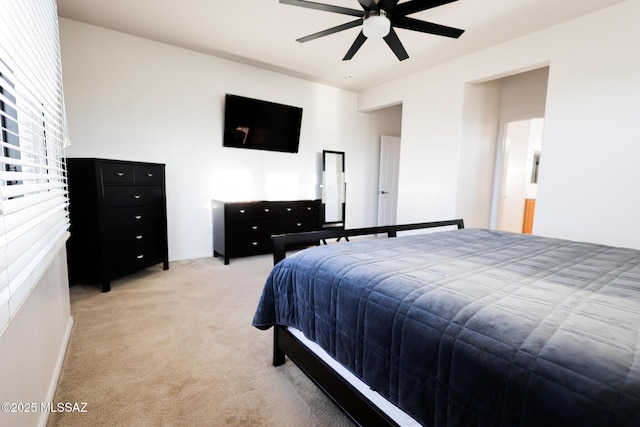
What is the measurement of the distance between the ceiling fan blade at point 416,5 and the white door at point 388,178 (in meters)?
3.64

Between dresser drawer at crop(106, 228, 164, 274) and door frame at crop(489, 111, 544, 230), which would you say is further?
door frame at crop(489, 111, 544, 230)

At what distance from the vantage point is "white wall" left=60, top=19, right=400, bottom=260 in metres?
3.34

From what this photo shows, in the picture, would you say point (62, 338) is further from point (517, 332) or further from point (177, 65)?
point (177, 65)

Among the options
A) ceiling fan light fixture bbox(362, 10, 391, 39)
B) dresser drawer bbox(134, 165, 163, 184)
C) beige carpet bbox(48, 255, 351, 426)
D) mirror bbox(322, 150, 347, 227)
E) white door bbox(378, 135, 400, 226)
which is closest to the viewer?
beige carpet bbox(48, 255, 351, 426)

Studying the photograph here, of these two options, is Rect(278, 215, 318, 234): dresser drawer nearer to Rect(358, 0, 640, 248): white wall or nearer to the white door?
the white door

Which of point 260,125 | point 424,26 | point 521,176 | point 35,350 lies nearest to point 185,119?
point 260,125

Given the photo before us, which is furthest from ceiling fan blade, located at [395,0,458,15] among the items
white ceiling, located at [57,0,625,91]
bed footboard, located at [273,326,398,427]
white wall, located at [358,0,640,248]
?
bed footboard, located at [273,326,398,427]

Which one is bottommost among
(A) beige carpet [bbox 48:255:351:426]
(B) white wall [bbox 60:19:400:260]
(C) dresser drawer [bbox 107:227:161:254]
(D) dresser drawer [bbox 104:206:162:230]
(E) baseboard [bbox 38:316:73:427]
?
(A) beige carpet [bbox 48:255:351:426]

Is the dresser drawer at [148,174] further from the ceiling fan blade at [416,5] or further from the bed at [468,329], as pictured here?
the ceiling fan blade at [416,5]

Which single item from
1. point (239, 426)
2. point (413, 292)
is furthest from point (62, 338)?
point (413, 292)

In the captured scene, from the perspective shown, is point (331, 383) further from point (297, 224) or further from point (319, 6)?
point (297, 224)

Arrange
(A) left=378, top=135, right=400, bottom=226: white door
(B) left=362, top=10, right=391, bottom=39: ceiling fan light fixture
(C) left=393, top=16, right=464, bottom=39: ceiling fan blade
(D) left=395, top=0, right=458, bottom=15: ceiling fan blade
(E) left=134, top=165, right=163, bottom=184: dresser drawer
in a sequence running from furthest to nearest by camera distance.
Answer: (A) left=378, top=135, right=400, bottom=226: white door < (E) left=134, top=165, right=163, bottom=184: dresser drawer < (C) left=393, top=16, right=464, bottom=39: ceiling fan blade < (B) left=362, top=10, right=391, bottom=39: ceiling fan light fixture < (D) left=395, top=0, right=458, bottom=15: ceiling fan blade

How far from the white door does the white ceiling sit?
6.28ft

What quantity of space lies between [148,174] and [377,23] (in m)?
2.71
